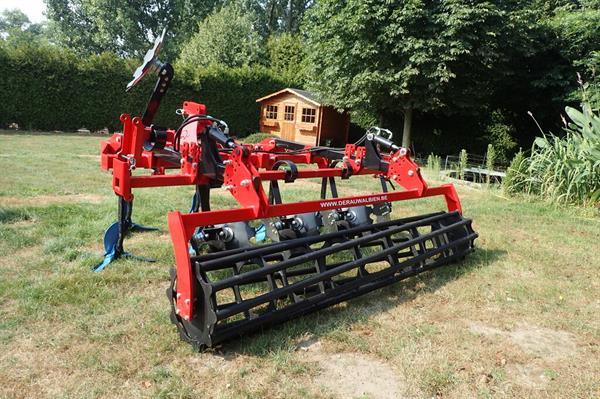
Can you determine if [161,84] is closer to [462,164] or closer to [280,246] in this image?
[280,246]

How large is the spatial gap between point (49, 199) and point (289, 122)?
537 inches

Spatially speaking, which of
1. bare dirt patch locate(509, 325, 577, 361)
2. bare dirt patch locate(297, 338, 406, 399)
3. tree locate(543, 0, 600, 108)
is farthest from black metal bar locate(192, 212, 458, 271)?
tree locate(543, 0, 600, 108)


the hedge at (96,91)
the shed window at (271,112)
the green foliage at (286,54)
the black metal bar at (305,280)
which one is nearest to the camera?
the black metal bar at (305,280)

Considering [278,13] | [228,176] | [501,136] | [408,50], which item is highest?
[278,13]

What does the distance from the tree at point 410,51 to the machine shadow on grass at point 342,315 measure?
8618 mm

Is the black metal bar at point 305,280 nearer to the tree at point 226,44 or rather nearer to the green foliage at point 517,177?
the green foliage at point 517,177

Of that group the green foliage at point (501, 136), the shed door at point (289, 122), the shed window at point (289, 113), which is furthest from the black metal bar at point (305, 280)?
the shed window at point (289, 113)

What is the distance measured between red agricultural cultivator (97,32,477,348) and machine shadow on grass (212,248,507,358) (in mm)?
92

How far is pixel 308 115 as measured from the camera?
18.4 m

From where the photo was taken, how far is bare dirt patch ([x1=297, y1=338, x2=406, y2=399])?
92.5 inches

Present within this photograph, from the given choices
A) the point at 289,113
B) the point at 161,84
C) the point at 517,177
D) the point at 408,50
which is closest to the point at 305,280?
the point at 161,84

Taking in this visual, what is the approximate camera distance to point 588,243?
→ 5.45m

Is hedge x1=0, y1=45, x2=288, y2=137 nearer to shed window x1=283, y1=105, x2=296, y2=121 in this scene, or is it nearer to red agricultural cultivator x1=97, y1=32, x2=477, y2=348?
shed window x1=283, y1=105, x2=296, y2=121

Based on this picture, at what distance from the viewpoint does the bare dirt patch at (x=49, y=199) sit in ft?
19.2
